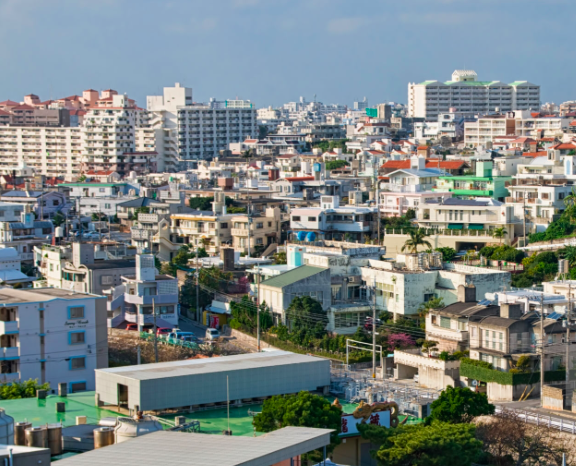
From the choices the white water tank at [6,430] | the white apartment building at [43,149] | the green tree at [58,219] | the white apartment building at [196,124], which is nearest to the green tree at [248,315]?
the white water tank at [6,430]

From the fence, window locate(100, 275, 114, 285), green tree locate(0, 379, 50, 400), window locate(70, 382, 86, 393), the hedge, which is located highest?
window locate(100, 275, 114, 285)

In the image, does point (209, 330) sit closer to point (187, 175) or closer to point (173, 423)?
point (173, 423)

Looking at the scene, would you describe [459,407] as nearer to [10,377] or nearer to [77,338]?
[77,338]

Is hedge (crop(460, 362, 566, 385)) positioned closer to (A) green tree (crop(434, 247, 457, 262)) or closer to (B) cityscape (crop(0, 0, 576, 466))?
(B) cityscape (crop(0, 0, 576, 466))

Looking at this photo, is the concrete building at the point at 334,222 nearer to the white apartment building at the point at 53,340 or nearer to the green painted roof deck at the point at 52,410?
the white apartment building at the point at 53,340

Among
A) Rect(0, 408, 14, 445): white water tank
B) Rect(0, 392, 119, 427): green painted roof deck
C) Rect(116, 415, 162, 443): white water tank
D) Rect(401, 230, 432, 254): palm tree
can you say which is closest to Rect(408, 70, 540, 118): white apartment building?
Rect(401, 230, 432, 254): palm tree
